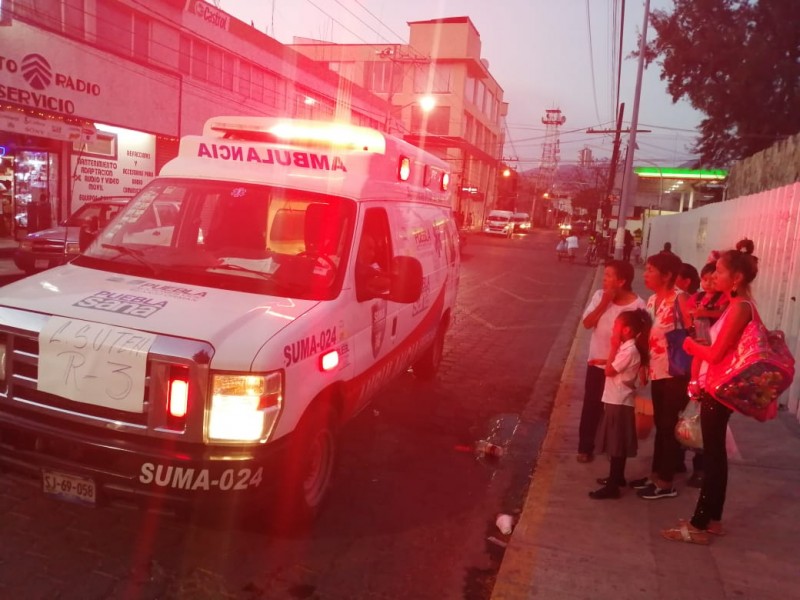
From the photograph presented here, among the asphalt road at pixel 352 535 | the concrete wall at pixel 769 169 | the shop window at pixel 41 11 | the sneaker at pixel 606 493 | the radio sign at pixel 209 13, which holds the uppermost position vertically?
the radio sign at pixel 209 13

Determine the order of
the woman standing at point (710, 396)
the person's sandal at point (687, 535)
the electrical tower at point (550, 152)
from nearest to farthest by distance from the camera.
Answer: the woman standing at point (710, 396)
the person's sandal at point (687, 535)
the electrical tower at point (550, 152)

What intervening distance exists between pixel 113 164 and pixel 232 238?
18419mm

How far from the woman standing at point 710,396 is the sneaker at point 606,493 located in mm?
536

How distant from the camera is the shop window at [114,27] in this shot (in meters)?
20.1

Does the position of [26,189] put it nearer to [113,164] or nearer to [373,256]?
[113,164]

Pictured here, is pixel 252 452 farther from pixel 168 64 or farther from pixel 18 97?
pixel 168 64

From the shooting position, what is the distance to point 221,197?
4879 mm

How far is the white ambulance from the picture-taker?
10.9 ft

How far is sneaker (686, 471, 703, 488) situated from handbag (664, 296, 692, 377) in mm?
996

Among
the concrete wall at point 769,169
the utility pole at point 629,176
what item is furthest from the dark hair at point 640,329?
the utility pole at point 629,176

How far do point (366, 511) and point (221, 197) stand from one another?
2454 millimetres

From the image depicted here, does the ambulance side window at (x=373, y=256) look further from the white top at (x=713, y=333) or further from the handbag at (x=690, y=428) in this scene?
the handbag at (x=690, y=428)

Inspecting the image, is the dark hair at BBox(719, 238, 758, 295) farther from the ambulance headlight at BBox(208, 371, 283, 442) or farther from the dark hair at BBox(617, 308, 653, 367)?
the ambulance headlight at BBox(208, 371, 283, 442)

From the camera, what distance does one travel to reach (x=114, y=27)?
67.7ft
